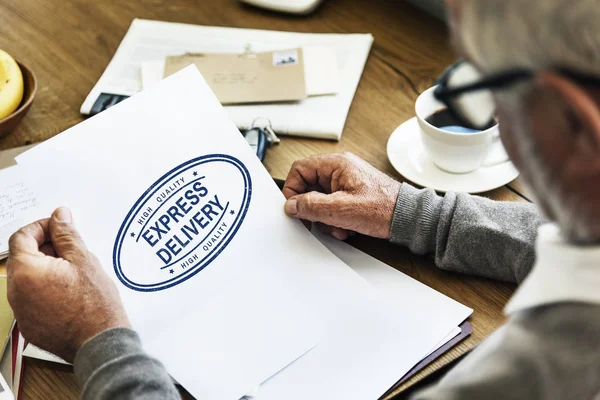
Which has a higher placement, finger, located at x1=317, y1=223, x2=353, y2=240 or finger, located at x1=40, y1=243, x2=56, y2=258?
finger, located at x1=40, y1=243, x2=56, y2=258

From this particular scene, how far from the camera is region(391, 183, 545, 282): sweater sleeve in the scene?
868 mm

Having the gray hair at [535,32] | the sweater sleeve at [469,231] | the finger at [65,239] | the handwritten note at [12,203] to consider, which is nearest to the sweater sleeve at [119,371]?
the finger at [65,239]

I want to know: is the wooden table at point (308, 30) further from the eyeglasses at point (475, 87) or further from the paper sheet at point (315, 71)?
the eyeglasses at point (475, 87)

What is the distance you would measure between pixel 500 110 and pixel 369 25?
30.7 inches

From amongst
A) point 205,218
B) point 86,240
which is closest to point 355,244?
point 205,218

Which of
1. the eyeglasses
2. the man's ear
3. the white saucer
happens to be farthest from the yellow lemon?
the man's ear

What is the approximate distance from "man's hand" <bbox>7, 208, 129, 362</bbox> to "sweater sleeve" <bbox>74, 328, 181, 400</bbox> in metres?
0.02

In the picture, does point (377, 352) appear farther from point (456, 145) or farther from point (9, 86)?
point (9, 86)

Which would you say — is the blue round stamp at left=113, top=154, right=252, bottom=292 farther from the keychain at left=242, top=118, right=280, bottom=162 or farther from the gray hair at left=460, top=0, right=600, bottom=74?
the gray hair at left=460, top=0, right=600, bottom=74

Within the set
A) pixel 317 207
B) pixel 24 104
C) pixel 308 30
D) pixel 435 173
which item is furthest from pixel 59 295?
pixel 308 30

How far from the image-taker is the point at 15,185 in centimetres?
99

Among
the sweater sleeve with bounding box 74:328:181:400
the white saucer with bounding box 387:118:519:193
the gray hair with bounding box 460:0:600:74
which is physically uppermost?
the gray hair with bounding box 460:0:600:74

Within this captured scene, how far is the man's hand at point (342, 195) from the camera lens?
0.90m

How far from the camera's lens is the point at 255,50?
48.5 inches
